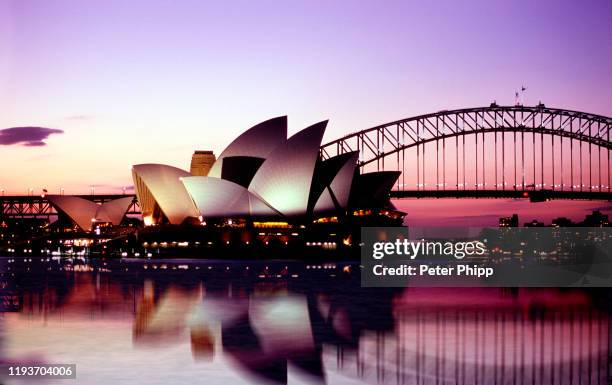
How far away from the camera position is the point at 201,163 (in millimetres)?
130125

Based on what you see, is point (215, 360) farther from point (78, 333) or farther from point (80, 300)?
point (80, 300)

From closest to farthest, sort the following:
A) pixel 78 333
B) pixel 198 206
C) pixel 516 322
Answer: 1. pixel 78 333
2. pixel 516 322
3. pixel 198 206

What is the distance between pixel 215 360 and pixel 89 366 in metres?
2.79

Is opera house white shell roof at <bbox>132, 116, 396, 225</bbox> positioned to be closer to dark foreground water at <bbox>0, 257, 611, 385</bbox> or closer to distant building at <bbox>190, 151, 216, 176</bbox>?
distant building at <bbox>190, 151, 216, 176</bbox>

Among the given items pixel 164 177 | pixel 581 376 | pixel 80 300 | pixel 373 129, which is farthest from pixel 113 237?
pixel 581 376

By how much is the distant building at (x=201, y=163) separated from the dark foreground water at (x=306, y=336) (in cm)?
8849

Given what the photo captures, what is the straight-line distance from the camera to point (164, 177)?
10769cm

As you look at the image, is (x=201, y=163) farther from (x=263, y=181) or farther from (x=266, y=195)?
(x=263, y=181)

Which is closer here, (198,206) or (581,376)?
(581,376)

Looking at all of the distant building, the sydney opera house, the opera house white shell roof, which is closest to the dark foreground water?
the opera house white shell roof

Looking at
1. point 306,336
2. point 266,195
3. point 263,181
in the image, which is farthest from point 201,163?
point 306,336

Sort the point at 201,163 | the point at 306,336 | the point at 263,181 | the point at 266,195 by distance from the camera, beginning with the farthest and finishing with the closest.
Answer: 1. the point at 201,163
2. the point at 266,195
3. the point at 263,181
4. the point at 306,336

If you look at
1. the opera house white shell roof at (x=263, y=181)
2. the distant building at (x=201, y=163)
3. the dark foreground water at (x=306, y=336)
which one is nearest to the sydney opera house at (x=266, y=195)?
the opera house white shell roof at (x=263, y=181)

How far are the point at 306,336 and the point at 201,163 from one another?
352 feet
